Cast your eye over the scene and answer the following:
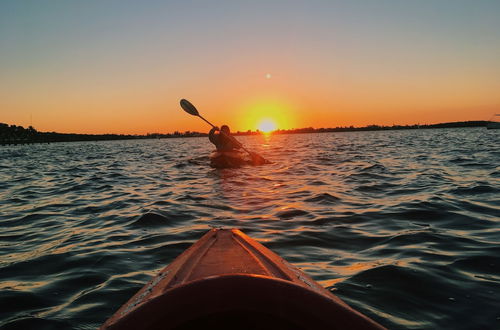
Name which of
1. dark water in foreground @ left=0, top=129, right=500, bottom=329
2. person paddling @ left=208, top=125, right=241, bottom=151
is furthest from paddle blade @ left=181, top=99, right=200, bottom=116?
dark water in foreground @ left=0, top=129, right=500, bottom=329

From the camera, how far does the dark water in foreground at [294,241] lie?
3229 mm

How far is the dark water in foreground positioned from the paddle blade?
7348 millimetres

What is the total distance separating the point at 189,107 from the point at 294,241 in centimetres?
1327

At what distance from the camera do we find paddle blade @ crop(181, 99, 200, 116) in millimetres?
17109

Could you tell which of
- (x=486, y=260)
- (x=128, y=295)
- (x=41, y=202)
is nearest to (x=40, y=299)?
Result: (x=128, y=295)

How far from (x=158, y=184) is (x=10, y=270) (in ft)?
23.9

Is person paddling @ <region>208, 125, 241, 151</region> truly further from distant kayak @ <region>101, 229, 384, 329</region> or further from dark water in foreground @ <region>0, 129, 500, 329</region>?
distant kayak @ <region>101, 229, 384, 329</region>

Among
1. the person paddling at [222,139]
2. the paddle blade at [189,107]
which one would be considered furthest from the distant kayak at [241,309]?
the paddle blade at [189,107]

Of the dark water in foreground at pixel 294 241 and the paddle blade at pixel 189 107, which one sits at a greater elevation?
the paddle blade at pixel 189 107

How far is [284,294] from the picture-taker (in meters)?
1.52

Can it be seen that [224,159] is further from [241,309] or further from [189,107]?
[241,309]

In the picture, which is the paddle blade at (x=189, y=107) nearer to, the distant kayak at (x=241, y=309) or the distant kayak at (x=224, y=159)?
the distant kayak at (x=224, y=159)

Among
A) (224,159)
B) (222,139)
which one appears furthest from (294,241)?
(222,139)

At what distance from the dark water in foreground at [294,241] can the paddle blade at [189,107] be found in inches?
289
